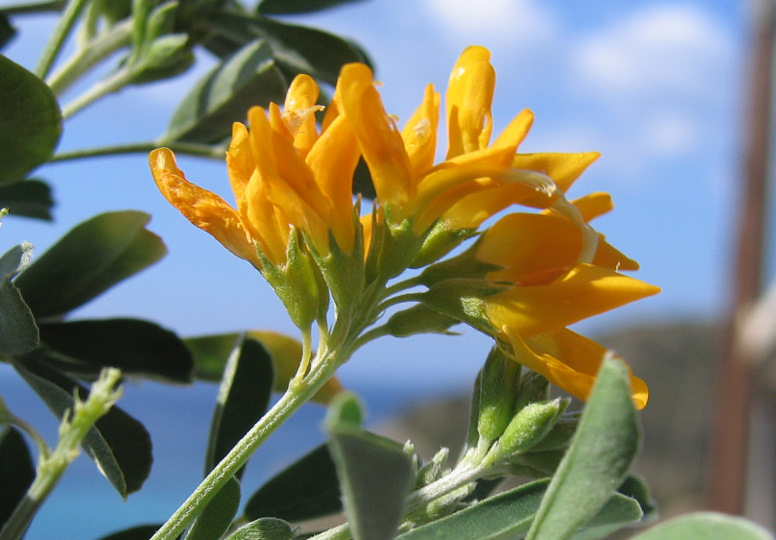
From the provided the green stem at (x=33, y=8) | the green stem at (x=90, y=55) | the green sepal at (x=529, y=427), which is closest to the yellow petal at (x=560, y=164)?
the green sepal at (x=529, y=427)

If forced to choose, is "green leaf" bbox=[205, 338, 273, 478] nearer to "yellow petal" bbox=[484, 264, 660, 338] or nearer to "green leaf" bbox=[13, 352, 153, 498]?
"green leaf" bbox=[13, 352, 153, 498]

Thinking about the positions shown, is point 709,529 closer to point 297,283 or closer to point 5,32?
point 297,283

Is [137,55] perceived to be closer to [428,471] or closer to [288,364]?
[288,364]

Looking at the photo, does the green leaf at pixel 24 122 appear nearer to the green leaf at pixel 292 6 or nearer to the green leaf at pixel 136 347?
the green leaf at pixel 136 347

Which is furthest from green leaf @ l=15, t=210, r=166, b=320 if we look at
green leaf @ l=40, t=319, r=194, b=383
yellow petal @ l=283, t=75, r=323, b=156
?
yellow petal @ l=283, t=75, r=323, b=156

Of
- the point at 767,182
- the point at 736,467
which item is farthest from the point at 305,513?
the point at 767,182

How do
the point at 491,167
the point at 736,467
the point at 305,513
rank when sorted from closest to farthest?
1. the point at 491,167
2. the point at 305,513
3. the point at 736,467

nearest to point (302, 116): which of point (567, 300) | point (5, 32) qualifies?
point (567, 300)
